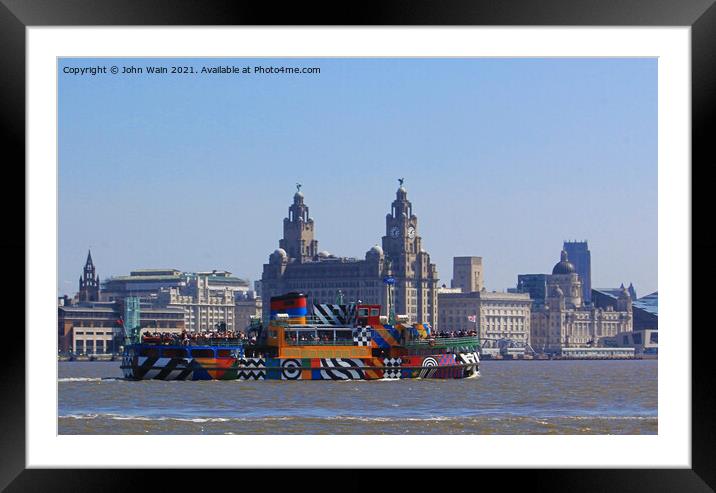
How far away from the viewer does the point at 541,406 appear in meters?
26.8

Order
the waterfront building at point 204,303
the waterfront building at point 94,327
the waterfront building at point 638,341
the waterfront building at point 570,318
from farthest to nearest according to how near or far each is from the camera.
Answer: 1. the waterfront building at point 570,318
2. the waterfront building at point 638,341
3. the waterfront building at point 204,303
4. the waterfront building at point 94,327

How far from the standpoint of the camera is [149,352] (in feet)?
105

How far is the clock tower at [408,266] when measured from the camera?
9825 centimetres

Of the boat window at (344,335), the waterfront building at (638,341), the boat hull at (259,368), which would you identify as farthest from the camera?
the waterfront building at (638,341)

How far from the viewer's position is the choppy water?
17156mm

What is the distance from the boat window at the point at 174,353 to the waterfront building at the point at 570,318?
7359 cm

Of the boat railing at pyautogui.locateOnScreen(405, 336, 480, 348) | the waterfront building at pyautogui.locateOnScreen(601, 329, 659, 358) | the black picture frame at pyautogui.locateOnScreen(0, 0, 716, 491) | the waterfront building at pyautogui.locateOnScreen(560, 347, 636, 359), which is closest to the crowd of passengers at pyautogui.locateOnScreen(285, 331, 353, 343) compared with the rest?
the boat railing at pyautogui.locateOnScreen(405, 336, 480, 348)

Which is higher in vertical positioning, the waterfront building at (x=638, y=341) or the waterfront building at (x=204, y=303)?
the waterfront building at (x=204, y=303)

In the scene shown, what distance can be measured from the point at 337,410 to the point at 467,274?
82.6 m

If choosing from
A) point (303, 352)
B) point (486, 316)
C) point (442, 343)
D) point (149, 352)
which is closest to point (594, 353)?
point (486, 316)

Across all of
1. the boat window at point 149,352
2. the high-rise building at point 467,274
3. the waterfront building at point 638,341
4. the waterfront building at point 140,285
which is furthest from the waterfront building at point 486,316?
the boat window at point 149,352

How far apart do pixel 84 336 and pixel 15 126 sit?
79101mm

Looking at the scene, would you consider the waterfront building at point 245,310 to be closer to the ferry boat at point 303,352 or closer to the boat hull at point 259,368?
the ferry boat at point 303,352

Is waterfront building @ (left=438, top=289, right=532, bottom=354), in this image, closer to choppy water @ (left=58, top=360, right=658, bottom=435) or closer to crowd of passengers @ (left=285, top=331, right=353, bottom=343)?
choppy water @ (left=58, top=360, right=658, bottom=435)
